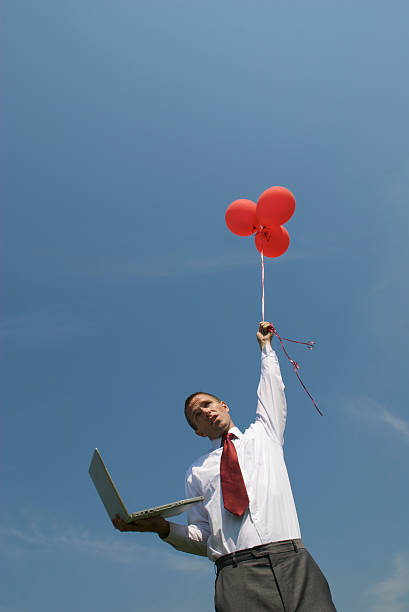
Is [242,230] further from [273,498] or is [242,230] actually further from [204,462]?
[273,498]

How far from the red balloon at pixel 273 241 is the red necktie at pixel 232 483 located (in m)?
2.51

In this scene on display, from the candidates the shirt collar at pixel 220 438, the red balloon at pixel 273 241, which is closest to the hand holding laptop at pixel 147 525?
the shirt collar at pixel 220 438

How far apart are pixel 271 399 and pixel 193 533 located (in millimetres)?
1121

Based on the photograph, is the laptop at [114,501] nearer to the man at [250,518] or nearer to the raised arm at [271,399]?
the man at [250,518]

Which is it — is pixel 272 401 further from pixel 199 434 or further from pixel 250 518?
pixel 250 518

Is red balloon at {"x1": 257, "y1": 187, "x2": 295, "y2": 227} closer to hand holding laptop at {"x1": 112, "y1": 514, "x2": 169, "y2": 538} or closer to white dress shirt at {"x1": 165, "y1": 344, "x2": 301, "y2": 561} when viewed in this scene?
white dress shirt at {"x1": 165, "y1": 344, "x2": 301, "y2": 561}

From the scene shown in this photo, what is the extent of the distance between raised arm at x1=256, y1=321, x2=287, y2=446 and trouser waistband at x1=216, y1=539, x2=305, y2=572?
0.75 m

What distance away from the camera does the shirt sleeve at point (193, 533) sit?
137 inches

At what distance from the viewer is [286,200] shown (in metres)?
4.99

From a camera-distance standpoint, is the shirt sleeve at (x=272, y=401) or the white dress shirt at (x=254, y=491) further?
the shirt sleeve at (x=272, y=401)

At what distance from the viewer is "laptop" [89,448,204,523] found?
10.3 feet

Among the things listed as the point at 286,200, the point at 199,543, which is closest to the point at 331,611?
the point at 199,543

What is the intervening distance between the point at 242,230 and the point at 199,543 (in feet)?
10.6

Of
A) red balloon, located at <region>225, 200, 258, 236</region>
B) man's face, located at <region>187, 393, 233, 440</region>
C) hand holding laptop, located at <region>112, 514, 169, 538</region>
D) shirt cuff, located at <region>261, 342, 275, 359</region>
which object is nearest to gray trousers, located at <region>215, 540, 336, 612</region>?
hand holding laptop, located at <region>112, 514, 169, 538</region>
